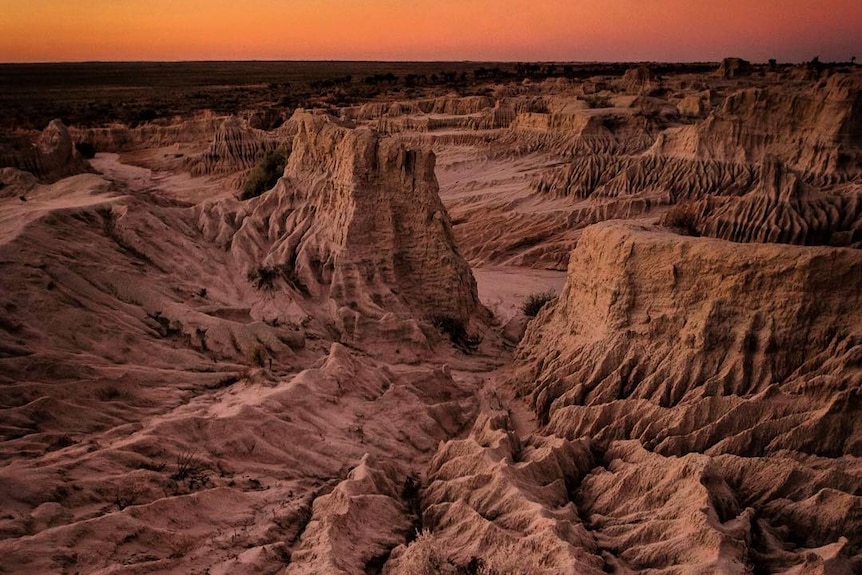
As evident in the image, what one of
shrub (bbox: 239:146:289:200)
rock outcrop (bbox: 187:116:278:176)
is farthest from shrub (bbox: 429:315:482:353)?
rock outcrop (bbox: 187:116:278:176)

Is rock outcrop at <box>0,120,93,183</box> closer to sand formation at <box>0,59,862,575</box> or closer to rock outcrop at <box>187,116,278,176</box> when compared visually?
rock outcrop at <box>187,116,278,176</box>

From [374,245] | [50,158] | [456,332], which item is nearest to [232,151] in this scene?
[50,158]

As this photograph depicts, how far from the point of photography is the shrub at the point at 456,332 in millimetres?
12769

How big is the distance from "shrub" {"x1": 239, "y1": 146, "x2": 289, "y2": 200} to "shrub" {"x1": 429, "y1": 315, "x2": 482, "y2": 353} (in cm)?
965

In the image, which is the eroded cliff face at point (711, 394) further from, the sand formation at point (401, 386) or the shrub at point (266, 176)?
the shrub at point (266, 176)

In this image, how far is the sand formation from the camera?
6203 millimetres

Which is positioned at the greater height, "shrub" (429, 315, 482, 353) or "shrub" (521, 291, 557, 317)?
"shrub" (429, 315, 482, 353)

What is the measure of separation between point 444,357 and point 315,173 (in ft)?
17.1

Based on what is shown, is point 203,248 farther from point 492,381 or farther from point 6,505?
point 6,505

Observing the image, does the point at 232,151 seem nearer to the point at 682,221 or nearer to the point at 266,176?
the point at 266,176

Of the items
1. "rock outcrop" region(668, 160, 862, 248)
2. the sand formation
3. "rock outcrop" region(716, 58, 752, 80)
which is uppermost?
"rock outcrop" region(716, 58, 752, 80)

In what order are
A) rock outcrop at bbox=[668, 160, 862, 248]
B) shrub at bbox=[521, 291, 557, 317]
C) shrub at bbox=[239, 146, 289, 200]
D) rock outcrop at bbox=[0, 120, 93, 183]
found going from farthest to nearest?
rock outcrop at bbox=[0, 120, 93, 183]
shrub at bbox=[239, 146, 289, 200]
shrub at bbox=[521, 291, 557, 317]
rock outcrop at bbox=[668, 160, 862, 248]

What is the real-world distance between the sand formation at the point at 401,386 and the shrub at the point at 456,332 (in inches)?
2.5

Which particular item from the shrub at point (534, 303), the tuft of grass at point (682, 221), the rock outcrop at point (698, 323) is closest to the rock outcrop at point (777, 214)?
the tuft of grass at point (682, 221)
